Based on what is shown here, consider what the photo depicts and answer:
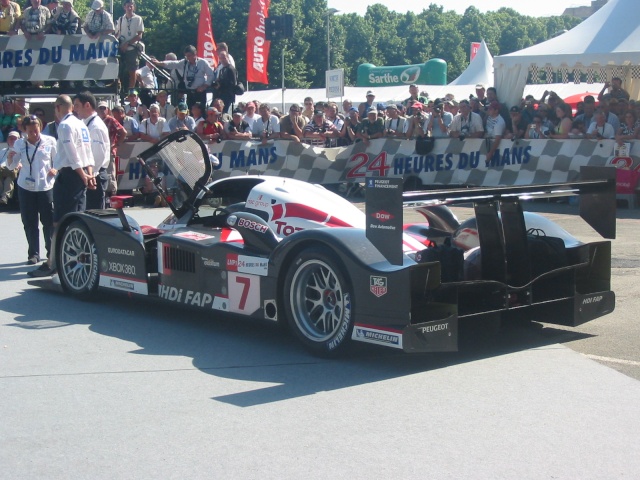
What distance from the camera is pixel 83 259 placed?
8.05 m

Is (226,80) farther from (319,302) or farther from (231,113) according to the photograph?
(319,302)

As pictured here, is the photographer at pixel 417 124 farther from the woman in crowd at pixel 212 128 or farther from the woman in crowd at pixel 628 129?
the woman in crowd at pixel 628 129

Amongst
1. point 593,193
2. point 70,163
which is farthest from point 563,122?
point 70,163

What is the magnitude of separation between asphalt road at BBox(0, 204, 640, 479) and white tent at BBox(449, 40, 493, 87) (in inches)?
1499

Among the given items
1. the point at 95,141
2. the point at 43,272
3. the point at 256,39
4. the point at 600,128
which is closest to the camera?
the point at 43,272

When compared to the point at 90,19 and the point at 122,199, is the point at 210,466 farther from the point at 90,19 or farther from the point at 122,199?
the point at 90,19

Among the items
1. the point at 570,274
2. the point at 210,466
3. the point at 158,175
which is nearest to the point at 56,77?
the point at 158,175

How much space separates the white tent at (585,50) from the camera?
17.6m

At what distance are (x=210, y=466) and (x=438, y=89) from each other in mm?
38235

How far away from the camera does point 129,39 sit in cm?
1744

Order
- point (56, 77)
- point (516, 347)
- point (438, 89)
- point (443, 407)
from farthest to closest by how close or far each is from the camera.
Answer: point (438, 89)
point (56, 77)
point (516, 347)
point (443, 407)

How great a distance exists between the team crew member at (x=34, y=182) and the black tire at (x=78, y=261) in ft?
5.66

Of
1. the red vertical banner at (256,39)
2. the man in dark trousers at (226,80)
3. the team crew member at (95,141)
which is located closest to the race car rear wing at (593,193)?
the team crew member at (95,141)

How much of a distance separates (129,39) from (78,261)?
10280mm
